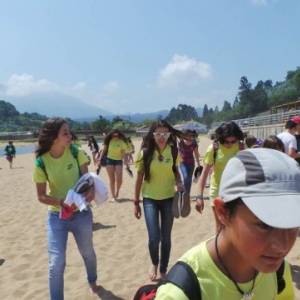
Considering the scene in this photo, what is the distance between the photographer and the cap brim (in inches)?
49.0

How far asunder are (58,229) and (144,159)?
4.50 ft

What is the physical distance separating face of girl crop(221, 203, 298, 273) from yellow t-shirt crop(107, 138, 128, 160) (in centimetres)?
939

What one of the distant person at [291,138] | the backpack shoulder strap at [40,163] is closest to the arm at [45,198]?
the backpack shoulder strap at [40,163]

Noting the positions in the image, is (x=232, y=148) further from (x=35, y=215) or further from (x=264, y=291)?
(x=35, y=215)

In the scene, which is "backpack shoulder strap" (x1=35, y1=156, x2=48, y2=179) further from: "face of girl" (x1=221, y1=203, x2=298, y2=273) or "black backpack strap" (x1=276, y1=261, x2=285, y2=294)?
"face of girl" (x1=221, y1=203, x2=298, y2=273)

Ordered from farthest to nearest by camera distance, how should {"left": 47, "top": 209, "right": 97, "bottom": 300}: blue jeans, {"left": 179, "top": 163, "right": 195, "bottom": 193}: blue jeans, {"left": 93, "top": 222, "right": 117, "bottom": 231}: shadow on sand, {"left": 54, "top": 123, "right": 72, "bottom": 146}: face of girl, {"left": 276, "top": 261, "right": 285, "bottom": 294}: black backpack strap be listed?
1. {"left": 179, "top": 163, "right": 195, "bottom": 193}: blue jeans
2. {"left": 93, "top": 222, "right": 117, "bottom": 231}: shadow on sand
3. {"left": 54, "top": 123, "right": 72, "bottom": 146}: face of girl
4. {"left": 47, "top": 209, "right": 97, "bottom": 300}: blue jeans
5. {"left": 276, "top": 261, "right": 285, "bottom": 294}: black backpack strap

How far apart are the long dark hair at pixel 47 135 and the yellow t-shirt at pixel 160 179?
1260mm

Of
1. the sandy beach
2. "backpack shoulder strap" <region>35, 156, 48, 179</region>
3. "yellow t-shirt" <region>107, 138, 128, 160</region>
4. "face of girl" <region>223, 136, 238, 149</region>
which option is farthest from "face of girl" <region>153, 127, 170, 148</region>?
"yellow t-shirt" <region>107, 138, 128, 160</region>

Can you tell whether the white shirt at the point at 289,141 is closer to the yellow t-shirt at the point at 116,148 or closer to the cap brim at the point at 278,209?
the cap brim at the point at 278,209

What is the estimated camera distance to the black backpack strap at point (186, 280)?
1.45 meters

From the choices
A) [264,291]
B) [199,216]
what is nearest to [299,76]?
[199,216]

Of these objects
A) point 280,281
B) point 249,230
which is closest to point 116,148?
point 280,281

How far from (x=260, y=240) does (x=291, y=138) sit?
5.16 metres

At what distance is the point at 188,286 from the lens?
1463 millimetres
